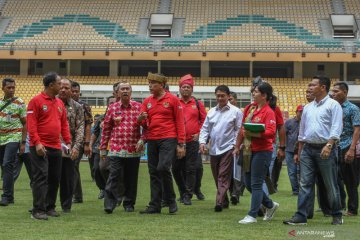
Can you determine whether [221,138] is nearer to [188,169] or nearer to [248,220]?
[188,169]

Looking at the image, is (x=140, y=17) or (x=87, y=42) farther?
(x=140, y=17)

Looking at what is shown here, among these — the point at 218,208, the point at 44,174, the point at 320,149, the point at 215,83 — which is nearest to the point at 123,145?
the point at 44,174

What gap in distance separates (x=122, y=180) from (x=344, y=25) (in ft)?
116

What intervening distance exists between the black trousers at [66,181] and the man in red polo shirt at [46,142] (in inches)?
13.9

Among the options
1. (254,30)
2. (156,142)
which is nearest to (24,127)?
(156,142)

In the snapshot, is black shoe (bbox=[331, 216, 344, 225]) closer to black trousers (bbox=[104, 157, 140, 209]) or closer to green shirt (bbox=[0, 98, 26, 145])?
black trousers (bbox=[104, 157, 140, 209])

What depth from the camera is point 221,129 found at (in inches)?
404

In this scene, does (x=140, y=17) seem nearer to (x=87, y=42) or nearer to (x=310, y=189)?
(x=87, y=42)

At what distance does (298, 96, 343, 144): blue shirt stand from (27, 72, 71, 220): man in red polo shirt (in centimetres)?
323

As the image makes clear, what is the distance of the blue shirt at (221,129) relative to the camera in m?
10.2

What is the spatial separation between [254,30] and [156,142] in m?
34.4

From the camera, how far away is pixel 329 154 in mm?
8180

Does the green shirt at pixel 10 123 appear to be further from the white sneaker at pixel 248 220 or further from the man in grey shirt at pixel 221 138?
the white sneaker at pixel 248 220

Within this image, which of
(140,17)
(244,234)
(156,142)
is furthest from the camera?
(140,17)
